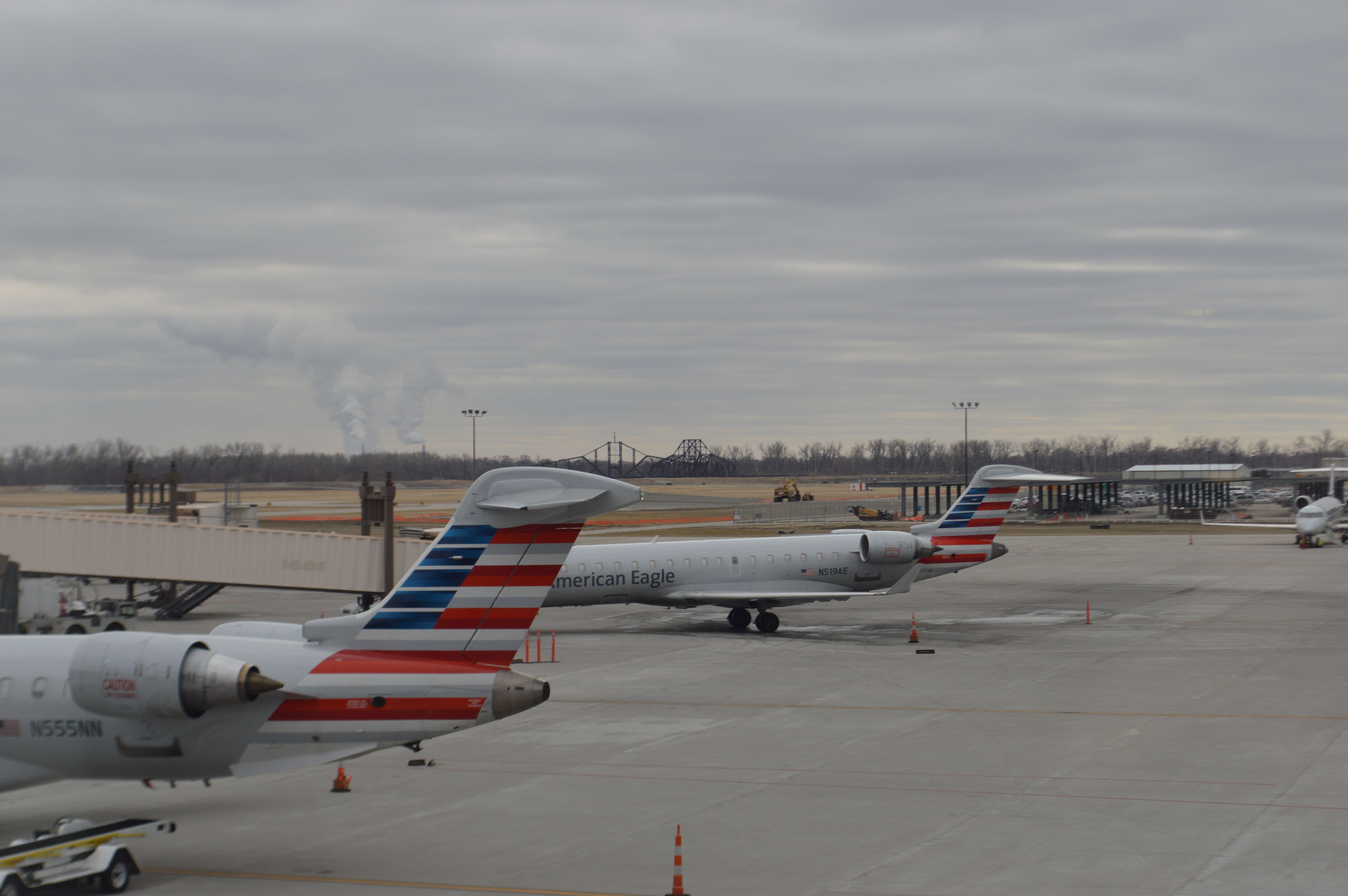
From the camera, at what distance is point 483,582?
16.6m

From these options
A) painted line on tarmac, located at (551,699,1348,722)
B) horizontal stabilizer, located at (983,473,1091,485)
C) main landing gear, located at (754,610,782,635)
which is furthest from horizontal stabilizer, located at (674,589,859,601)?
painted line on tarmac, located at (551,699,1348,722)

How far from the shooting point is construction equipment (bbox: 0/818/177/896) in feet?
46.5

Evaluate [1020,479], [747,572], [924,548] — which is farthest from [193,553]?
[1020,479]

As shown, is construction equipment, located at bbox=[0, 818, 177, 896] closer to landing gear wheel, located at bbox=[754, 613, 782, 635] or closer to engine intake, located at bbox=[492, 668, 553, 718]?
engine intake, located at bbox=[492, 668, 553, 718]

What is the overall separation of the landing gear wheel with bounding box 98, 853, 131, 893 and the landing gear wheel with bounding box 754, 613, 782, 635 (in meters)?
29.1

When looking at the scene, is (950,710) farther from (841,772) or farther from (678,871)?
(678,871)

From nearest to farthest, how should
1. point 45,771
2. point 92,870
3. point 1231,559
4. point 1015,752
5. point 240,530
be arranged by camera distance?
point 92,870, point 45,771, point 1015,752, point 240,530, point 1231,559

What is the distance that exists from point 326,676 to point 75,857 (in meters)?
3.67

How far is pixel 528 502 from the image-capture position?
16.4 m

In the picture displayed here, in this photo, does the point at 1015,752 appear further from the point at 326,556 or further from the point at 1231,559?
the point at 1231,559

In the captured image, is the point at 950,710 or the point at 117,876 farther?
the point at 950,710

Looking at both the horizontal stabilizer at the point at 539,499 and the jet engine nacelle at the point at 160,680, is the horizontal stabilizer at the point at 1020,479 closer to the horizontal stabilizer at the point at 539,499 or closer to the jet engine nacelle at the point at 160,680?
the horizontal stabilizer at the point at 539,499

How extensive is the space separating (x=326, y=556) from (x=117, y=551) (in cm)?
672

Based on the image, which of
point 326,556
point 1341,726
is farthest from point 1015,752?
point 326,556
